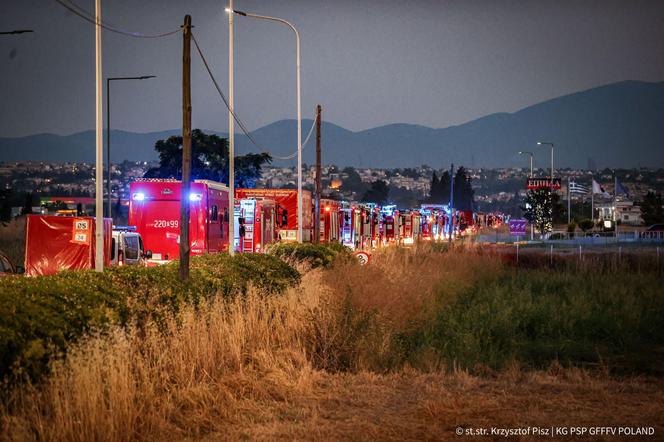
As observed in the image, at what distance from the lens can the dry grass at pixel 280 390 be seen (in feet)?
25.6

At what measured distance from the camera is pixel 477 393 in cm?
1041

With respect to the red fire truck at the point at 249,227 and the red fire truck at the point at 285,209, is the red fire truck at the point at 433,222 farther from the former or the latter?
the red fire truck at the point at 249,227

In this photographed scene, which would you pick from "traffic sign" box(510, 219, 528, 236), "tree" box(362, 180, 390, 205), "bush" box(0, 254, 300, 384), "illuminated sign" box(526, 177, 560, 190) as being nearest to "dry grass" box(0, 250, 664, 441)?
"bush" box(0, 254, 300, 384)

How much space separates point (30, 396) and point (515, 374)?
7234mm

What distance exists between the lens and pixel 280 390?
10.3 m

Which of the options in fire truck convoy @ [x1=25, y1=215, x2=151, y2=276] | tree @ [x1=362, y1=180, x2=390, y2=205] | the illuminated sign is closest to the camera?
fire truck convoy @ [x1=25, y1=215, x2=151, y2=276]

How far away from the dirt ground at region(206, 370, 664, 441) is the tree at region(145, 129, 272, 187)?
5949 cm

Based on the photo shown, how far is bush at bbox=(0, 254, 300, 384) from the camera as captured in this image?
7742mm

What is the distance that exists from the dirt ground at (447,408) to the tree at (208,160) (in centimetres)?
5949

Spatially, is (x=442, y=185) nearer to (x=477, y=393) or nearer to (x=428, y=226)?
(x=428, y=226)

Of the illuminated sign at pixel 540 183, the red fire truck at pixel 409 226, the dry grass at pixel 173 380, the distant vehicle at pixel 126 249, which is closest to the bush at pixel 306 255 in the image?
the distant vehicle at pixel 126 249

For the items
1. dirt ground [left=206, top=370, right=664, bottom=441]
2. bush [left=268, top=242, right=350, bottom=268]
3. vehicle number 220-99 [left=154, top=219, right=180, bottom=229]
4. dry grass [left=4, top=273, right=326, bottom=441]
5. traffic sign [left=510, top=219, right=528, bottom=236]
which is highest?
vehicle number 220-99 [left=154, top=219, right=180, bottom=229]

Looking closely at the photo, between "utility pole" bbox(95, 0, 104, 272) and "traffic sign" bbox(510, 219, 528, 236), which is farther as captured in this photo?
"traffic sign" bbox(510, 219, 528, 236)

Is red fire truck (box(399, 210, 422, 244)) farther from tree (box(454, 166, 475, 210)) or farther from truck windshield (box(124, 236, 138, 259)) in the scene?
tree (box(454, 166, 475, 210))
